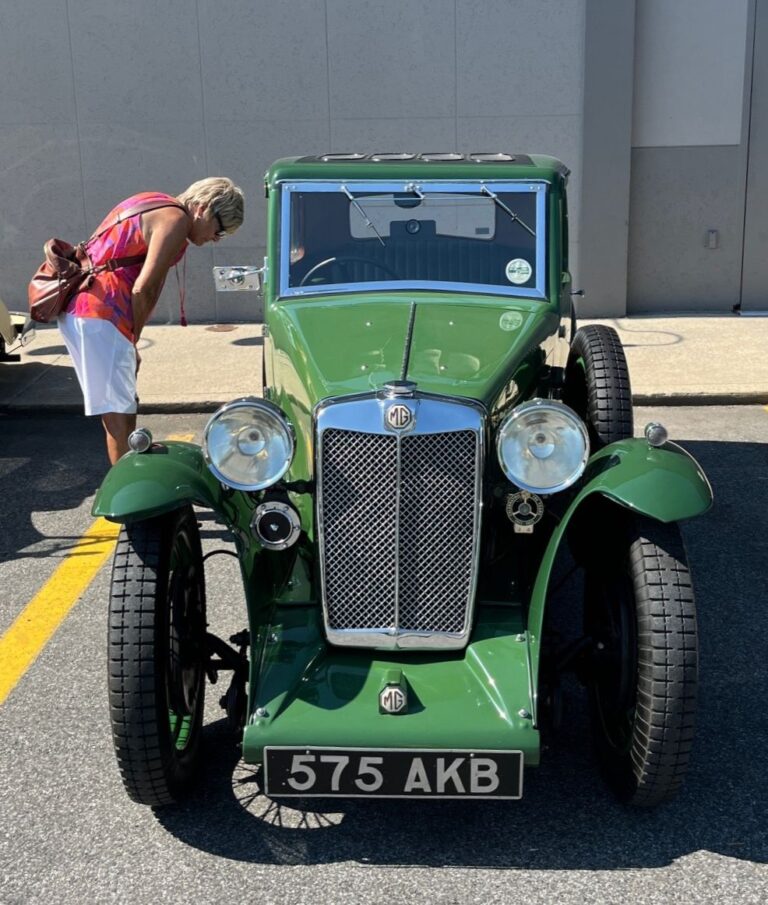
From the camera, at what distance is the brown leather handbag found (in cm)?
488

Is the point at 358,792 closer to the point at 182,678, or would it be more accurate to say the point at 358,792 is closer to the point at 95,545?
the point at 182,678

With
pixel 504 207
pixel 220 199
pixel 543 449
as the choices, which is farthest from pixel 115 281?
pixel 543 449

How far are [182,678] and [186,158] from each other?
765cm

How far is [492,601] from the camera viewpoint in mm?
3410

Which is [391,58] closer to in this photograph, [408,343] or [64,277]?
[64,277]

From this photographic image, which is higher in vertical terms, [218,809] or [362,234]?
[362,234]

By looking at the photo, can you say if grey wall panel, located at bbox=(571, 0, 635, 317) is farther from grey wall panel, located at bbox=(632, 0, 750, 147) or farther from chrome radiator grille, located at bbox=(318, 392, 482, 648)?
chrome radiator grille, located at bbox=(318, 392, 482, 648)

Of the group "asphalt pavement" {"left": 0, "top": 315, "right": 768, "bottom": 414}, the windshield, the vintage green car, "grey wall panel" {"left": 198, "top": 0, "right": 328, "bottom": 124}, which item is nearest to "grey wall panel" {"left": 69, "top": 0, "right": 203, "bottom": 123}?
"grey wall panel" {"left": 198, "top": 0, "right": 328, "bottom": 124}

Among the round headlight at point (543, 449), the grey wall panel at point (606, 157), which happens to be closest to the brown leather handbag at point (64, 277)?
the round headlight at point (543, 449)

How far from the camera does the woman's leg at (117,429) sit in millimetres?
5066

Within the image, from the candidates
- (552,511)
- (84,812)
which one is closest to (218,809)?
(84,812)

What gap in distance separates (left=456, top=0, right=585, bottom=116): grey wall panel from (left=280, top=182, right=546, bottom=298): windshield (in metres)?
5.87

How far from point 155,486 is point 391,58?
7537mm

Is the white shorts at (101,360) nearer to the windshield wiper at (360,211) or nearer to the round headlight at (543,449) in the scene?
the windshield wiper at (360,211)
